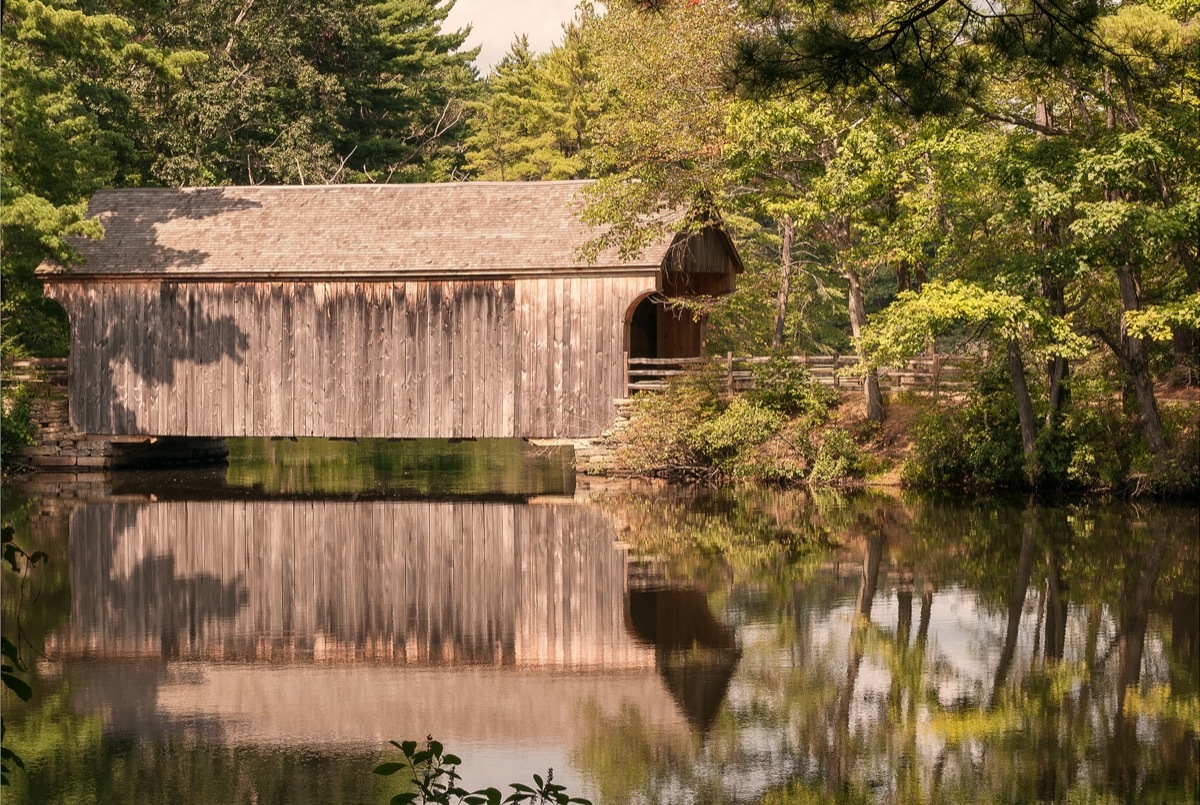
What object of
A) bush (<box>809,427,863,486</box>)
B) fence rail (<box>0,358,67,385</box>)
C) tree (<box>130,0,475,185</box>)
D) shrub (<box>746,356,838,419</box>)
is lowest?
bush (<box>809,427,863,486</box>)

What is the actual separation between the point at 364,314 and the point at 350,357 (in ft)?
2.81

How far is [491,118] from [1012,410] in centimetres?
3106

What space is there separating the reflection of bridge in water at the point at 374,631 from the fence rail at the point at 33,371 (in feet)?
31.4

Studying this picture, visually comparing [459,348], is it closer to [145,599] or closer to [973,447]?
[973,447]

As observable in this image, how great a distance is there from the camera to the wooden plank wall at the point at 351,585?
13.3 meters

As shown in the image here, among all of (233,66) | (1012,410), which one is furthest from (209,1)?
(1012,410)

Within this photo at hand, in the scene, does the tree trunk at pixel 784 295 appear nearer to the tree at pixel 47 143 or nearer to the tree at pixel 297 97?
the tree at pixel 47 143

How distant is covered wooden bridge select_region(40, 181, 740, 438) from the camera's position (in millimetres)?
28594

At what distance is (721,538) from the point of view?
1961cm

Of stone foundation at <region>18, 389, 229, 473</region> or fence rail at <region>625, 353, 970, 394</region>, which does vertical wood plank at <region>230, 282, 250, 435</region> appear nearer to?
stone foundation at <region>18, 389, 229, 473</region>

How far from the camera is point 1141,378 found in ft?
76.3

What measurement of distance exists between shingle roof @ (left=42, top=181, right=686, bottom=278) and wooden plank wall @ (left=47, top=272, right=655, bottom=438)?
419 millimetres

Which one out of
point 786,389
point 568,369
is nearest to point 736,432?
point 786,389

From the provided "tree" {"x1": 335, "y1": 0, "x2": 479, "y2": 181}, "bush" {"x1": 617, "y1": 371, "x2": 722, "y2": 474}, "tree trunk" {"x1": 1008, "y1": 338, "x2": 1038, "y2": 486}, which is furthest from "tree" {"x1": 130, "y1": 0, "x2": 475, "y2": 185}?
"tree trunk" {"x1": 1008, "y1": 338, "x2": 1038, "y2": 486}
